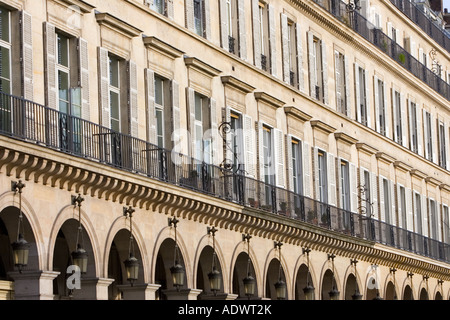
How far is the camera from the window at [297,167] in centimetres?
4353

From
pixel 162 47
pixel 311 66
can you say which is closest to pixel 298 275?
pixel 311 66

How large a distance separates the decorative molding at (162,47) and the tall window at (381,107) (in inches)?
748

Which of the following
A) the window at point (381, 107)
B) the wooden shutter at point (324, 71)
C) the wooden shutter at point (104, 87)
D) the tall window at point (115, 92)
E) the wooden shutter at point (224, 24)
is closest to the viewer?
the wooden shutter at point (104, 87)

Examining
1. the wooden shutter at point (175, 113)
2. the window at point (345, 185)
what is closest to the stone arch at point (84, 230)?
the wooden shutter at point (175, 113)

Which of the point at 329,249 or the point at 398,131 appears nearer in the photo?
the point at 329,249

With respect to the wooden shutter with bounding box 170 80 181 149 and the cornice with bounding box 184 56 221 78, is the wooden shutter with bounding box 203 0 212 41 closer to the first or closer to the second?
the cornice with bounding box 184 56 221 78

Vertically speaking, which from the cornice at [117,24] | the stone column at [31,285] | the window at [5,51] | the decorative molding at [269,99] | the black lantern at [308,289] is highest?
the decorative molding at [269,99]

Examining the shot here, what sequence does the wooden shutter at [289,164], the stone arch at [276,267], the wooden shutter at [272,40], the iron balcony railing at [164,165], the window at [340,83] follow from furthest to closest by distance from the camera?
the window at [340,83], the wooden shutter at [289,164], the wooden shutter at [272,40], the stone arch at [276,267], the iron balcony railing at [164,165]

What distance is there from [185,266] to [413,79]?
25.6 meters

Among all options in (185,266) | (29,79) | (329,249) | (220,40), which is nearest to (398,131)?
(329,249)

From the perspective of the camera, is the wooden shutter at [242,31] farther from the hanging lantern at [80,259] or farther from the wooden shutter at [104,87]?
the hanging lantern at [80,259]

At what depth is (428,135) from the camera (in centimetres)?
5997

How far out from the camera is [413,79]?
57625 millimetres
